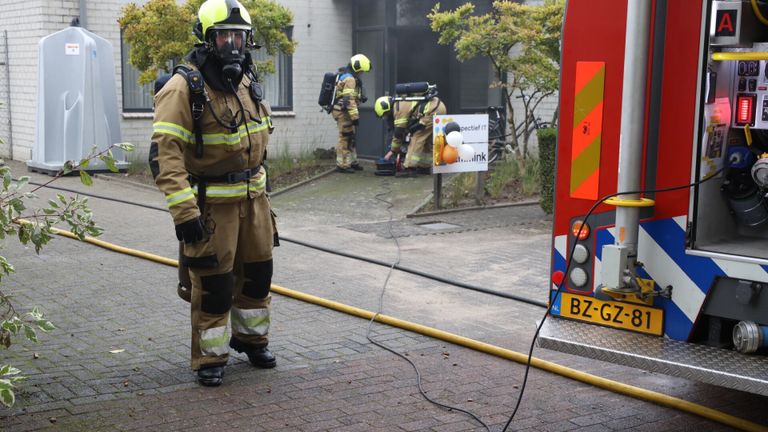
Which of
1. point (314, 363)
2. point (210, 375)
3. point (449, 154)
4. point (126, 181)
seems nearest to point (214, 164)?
point (210, 375)

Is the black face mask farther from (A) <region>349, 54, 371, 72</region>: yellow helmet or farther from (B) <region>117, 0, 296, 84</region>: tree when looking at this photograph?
(A) <region>349, 54, 371, 72</region>: yellow helmet

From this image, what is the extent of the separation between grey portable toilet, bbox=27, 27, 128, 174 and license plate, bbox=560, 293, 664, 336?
11315 millimetres

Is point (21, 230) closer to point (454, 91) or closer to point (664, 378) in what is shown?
point (664, 378)

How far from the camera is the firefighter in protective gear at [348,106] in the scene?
15.8 meters

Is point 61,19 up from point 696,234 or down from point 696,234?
up

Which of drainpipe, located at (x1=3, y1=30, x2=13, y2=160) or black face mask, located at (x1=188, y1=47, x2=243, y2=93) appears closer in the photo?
black face mask, located at (x1=188, y1=47, x2=243, y2=93)

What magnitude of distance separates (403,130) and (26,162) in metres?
6.38

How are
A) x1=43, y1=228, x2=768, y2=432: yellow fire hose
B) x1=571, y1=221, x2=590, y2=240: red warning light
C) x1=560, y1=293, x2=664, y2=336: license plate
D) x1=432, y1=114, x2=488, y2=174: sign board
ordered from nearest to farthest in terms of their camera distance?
x1=560, y1=293, x2=664, y2=336: license plate < x1=571, y1=221, x2=590, y2=240: red warning light < x1=43, y1=228, x2=768, y2=432: yellow fire hose < x1=432, y1=114, x2=488, y2=174: sign board

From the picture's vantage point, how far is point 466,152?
12.3 meters

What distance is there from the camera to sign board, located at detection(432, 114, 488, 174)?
12.0m

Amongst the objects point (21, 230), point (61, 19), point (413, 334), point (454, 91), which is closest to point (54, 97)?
point (61, 19)

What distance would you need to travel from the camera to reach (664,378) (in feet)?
19.6

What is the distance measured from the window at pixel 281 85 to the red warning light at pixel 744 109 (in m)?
14.1

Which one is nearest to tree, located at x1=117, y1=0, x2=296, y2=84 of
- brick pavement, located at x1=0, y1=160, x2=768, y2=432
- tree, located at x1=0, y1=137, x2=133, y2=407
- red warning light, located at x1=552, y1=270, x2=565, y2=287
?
brick pavement, located at x1=0, y1=160, x2=768, y2=432
